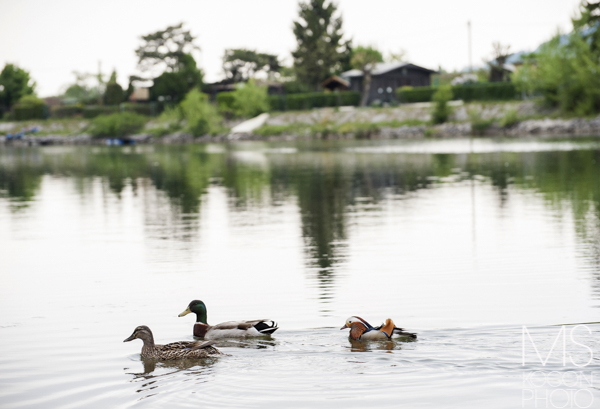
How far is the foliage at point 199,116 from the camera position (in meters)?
110

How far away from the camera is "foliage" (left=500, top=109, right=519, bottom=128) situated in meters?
82.1

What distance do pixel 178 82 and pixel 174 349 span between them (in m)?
119

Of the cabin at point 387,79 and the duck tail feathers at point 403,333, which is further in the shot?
the cabin at point 387,79

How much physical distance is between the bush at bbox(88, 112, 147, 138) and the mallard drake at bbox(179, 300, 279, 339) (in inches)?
4415

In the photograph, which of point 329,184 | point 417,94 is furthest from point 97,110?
point 329,184

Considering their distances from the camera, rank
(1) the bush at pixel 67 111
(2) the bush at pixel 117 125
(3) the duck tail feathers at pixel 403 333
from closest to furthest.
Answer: (3) the duck tail feathers at pixel 403 333
(2) the bush at pixel 117 125
(1) the bush at pixel 67 111

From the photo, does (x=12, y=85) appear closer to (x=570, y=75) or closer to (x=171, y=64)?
(x=171, y=64)

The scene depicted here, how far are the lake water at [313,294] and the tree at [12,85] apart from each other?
13052cm

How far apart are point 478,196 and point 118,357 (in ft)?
57.9

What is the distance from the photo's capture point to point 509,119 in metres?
82.1

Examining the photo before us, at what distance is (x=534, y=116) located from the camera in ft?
269

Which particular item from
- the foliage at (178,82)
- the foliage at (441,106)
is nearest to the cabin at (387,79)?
the foliage at (441,106)

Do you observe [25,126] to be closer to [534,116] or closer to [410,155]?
[534,116]

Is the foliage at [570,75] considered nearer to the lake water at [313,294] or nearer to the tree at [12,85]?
the lake water at [313,294]
